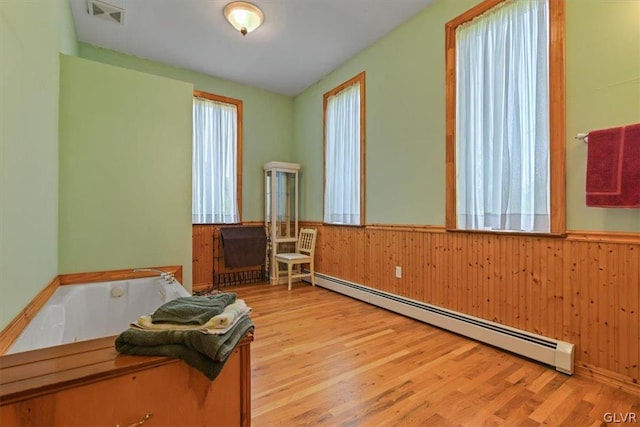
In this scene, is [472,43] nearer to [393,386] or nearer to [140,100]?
[393,386]

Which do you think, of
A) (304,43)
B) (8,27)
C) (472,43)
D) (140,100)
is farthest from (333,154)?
(8,27)

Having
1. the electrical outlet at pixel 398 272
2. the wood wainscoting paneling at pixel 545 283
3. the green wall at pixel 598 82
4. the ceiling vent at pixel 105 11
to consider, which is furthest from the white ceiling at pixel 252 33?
the electrical outlet at pixel 398 272

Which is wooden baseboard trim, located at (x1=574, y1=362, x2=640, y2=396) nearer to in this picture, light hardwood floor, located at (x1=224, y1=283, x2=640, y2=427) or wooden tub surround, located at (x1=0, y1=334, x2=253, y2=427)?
light hardwood floor, located at (x1=224, y1=283, x2=640, y2=427)

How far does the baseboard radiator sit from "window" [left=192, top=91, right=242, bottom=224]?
2.21 m

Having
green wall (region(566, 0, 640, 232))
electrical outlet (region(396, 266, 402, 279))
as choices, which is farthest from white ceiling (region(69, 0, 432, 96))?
electrical outlet (region(396, 266, 402, 279))

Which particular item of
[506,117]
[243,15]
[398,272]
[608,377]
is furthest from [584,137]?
[243,15]

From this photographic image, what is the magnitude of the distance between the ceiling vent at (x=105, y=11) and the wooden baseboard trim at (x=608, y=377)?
4674mm

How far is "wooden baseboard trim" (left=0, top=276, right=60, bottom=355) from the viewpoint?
45.8 inches

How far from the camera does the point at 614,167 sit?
1679 millimetres

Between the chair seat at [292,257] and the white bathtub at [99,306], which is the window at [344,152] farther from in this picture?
the white bathtub at [99,306]

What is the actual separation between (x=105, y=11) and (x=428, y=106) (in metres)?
3.22

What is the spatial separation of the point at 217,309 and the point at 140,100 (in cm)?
230

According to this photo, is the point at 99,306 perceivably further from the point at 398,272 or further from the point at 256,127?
the point at 256,127

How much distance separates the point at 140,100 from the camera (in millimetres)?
2549
